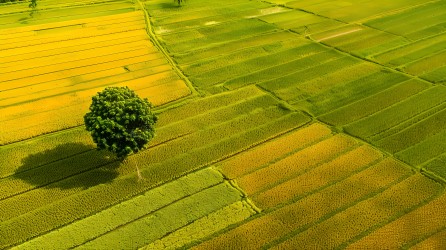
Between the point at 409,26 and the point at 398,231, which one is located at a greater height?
the point at 409,26

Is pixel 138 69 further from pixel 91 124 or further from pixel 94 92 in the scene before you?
pixel 91 124

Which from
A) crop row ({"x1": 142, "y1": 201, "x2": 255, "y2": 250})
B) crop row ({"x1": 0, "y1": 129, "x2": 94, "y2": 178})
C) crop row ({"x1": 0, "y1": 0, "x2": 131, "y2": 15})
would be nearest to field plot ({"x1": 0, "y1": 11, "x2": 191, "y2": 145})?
crop row ({"x1": 0, "y1": 129, "x2": 94, "y2": 178})

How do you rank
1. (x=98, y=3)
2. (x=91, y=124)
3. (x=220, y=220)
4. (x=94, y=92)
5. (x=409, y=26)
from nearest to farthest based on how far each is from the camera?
(x=220, y=220)
(x=91, y=124)
(x=94, y=92)
(x=409, y=26)
(x=98, y=3)

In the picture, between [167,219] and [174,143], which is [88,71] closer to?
[174,143]

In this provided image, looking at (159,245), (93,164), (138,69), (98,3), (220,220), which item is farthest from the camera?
(98,3)

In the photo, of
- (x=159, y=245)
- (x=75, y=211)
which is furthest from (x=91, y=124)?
(x=159, y=245)

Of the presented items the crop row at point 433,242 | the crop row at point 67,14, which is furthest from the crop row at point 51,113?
the crop row at point 433,242

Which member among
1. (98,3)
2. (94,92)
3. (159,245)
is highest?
(98,3)

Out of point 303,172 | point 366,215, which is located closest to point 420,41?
point 303,172
